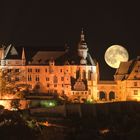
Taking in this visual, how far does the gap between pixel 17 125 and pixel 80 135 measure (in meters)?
7.10

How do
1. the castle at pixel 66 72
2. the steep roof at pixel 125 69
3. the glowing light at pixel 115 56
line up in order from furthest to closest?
the glowing light at pixel 115 56
the steep roof at pixel 125 69
the castle at pixel 66 72

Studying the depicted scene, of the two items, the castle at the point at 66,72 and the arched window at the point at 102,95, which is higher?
the castle at the point at 66,72

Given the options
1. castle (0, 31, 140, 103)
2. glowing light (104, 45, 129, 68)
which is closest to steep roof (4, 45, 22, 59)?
castle (0, 31, 140, 103)

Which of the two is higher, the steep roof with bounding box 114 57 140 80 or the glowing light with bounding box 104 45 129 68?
the glowing light with bounding box 104 45 129 68

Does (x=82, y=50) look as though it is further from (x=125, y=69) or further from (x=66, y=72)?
(x=125, y=69)

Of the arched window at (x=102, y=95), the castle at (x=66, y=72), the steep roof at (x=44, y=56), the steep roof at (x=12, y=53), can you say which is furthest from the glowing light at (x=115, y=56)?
the steep roof at (x=12, y=53)

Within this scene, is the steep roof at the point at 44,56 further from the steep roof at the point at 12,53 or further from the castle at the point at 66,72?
the steep roof at the point at 12,53

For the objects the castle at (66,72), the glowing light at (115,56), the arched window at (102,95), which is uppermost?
the glowing light at (115,56)

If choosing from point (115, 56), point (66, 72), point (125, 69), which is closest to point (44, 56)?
point (66, 72)

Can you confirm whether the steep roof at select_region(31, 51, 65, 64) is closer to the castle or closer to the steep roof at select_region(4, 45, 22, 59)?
the castle

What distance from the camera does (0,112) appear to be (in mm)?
87188

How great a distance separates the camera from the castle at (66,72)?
10506 cm

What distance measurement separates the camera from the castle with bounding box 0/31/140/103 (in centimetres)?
10506

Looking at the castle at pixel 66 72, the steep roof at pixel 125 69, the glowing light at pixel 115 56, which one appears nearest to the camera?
the castle at pixel 66 72
